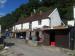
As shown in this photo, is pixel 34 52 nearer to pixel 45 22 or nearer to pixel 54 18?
pixel 45 22

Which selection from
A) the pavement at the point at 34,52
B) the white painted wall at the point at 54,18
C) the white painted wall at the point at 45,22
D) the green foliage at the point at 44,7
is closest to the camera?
the pavement at the point at 34,52

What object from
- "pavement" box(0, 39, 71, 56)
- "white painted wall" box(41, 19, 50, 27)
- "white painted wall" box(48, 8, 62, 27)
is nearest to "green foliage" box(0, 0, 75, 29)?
"white painted wall" box(48, 8, 62, 27)

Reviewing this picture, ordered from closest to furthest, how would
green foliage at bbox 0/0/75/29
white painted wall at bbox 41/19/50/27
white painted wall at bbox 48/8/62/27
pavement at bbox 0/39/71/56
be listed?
pavement at bbox 0/39/71/56 < white painted wall at bbox 41/19/50/27 < white painted wall at bbox 48/8/62/27 < green foliage at bbox 0/0/75/29

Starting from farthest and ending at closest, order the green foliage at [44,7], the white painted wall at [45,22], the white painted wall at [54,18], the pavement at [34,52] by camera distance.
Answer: the green foliage at [44,7]
the white painted wall at [54,18]
the white painted wall at [45,22]
the pavement at [34,52]

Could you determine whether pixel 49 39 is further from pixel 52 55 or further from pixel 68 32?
pixel 52 55

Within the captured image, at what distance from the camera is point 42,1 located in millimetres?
100188

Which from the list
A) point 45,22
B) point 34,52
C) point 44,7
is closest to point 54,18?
point 45,22

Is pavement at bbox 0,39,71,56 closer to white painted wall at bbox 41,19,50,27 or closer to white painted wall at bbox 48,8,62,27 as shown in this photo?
white painted wall at bbox 41,19,50,27

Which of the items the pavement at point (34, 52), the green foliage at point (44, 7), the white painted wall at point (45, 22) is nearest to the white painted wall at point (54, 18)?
the white painted wall at point (45, 22)

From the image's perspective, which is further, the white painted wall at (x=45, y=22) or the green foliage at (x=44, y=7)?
the green foliage at (x=44, y=7)

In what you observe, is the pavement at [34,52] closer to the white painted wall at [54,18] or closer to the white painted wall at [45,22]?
the white painted wall at [45,22]

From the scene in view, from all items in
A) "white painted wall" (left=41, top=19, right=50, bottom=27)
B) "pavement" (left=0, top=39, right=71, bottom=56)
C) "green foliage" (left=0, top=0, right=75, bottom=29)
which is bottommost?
"pavement" (left=0, top=39, right=71, bottom=56)

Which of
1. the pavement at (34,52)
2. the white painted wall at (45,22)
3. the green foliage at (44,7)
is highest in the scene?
Result: the green foliage at (44,7)

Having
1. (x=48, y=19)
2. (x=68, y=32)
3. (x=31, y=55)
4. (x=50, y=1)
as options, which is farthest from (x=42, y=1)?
(x=31, y=55)
